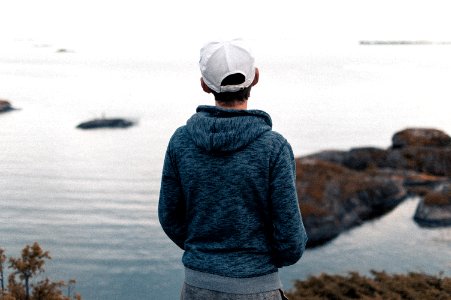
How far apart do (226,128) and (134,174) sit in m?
65.6

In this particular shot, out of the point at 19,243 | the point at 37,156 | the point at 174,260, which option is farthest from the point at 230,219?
A: the point at 37,156

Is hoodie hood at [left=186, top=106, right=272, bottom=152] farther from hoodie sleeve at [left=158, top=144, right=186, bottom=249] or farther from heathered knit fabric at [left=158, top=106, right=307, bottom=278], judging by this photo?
hoodie sleeve at [left=158, top=144, right=186, bottom=249]

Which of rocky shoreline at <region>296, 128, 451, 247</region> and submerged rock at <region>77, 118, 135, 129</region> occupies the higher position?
submerged rock at <region>77, 118, 135, 129</region>

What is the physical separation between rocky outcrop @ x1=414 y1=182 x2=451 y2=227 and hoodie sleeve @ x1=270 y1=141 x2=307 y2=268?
130 ft

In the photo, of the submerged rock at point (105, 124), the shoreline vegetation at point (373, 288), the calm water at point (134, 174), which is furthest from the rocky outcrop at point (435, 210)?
the submerged rock at point (105, 124)

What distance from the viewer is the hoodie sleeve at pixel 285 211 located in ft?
9.37

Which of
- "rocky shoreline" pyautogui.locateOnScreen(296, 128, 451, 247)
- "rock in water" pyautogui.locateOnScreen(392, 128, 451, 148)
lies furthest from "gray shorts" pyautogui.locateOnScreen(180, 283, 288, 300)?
"rock in water" pyautogui.locateOnScreen(392, 128, 451, 148)

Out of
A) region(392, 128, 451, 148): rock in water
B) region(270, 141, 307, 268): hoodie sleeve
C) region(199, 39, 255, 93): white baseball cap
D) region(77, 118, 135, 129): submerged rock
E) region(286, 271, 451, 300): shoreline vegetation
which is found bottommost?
region(286, 271, 451, 300): shoreline vegetation

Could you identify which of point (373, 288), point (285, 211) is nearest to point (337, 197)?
point (373, 288)

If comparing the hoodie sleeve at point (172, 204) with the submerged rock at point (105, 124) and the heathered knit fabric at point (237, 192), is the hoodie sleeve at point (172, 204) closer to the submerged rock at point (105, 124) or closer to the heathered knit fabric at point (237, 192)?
the heathered knit fabric at point (237, 192)

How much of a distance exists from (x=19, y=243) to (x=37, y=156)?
36852 millimetres

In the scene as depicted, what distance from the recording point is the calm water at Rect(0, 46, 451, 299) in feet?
121

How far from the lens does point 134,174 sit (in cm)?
6762

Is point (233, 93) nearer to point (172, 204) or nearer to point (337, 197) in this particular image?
point (172, 204)
